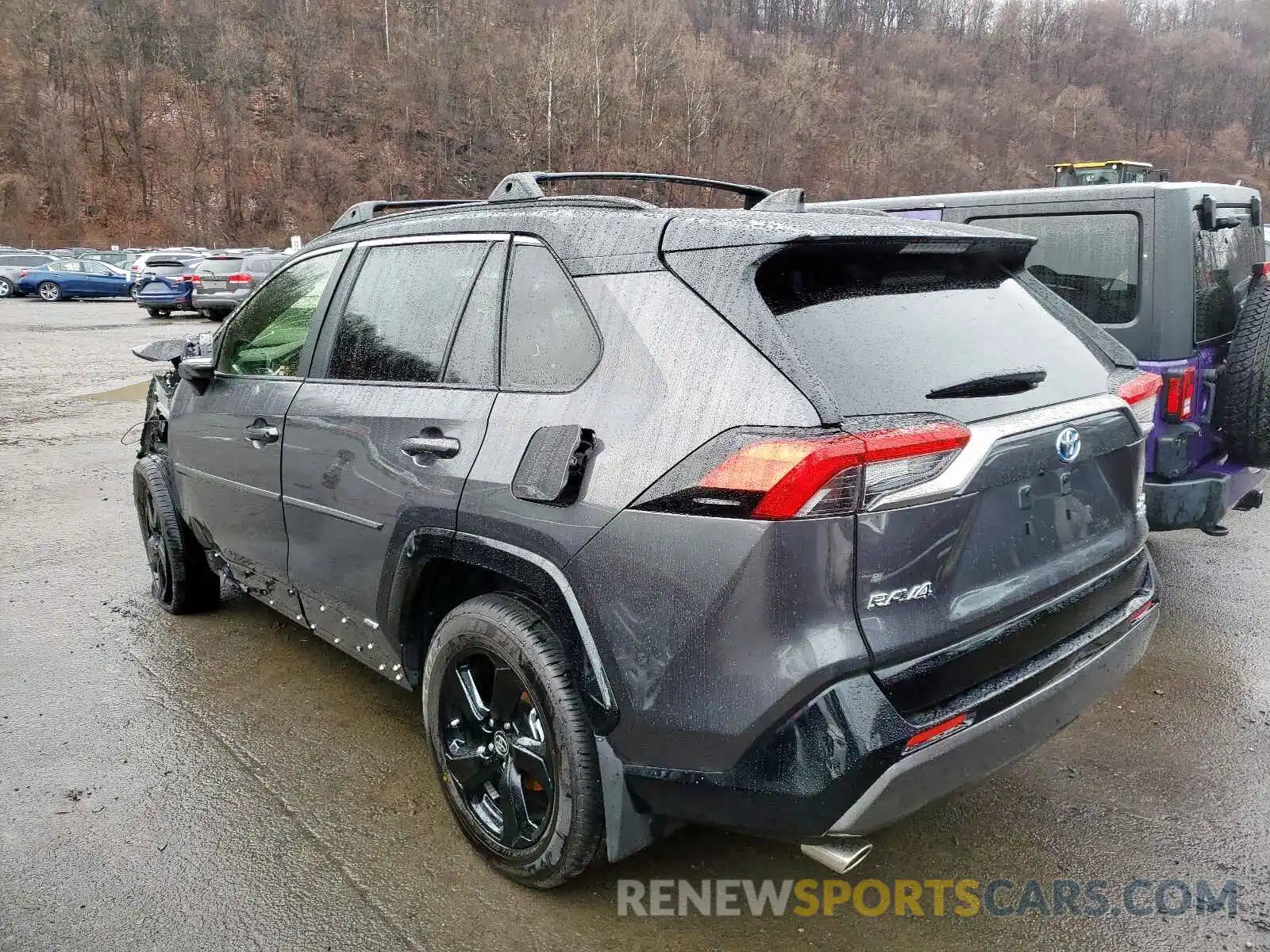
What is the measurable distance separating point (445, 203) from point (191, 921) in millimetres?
2337

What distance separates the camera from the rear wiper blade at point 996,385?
6.89ft

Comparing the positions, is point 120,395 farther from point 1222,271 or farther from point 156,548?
point 1222,271

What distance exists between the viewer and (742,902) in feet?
8.04

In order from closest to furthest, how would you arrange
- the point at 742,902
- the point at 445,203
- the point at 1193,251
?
the point at 742,902, the point at 445,203, the point at 1193,251

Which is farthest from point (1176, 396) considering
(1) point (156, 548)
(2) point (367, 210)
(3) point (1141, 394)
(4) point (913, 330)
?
(1) point (156, 548)

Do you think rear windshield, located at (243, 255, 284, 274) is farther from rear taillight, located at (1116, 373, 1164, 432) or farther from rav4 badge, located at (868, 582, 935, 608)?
rav4 badge, located at (868, 582, 935, 608)

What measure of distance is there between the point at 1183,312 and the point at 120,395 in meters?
11.3

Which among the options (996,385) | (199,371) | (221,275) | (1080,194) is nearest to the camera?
(996,385)

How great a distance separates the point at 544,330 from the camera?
7.93 ft

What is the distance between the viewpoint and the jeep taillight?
183 centimetres

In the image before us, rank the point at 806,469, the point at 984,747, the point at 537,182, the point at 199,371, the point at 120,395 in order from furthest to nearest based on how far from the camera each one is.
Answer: the point at 120,395 → the point at 199,371 → the point at 537,182 → the point at 984,747 → the point at 806,469

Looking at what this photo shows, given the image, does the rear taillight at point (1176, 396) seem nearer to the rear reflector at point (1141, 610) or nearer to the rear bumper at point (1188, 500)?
the rear bumper at point (1188, 500)

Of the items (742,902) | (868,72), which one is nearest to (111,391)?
(742,902)

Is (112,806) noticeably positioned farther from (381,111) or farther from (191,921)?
(381,111)
